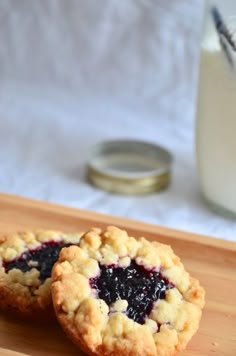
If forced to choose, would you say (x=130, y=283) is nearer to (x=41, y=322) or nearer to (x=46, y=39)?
(x=41, y=322)

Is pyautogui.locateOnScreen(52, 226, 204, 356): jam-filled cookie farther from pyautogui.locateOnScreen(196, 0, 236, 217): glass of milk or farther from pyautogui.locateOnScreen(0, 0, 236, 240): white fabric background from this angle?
pyautogui.locateOnScreen(0, 0, 236, 240): white fabric background

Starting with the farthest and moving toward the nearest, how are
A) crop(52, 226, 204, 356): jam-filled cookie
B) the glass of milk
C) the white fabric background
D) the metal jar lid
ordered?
the white fabric background < the metal jar lid < the glass of milk < crop(52, 226, 204, 356): jam-filled cookie

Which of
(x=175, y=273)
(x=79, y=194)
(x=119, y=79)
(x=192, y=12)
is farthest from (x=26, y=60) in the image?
(x=175, y=273)

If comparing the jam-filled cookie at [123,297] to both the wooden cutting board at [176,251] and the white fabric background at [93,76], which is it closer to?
the wooden cutting board at [176,251]

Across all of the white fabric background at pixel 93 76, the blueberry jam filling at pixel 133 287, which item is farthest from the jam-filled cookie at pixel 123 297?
the white fabric background at pixel 93 76

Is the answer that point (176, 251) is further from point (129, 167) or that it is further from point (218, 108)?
point (129, 167)

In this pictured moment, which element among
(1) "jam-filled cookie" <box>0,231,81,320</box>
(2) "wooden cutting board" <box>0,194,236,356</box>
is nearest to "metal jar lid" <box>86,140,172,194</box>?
(2) "wooden cutting board" <box>0,194,236,356</box>

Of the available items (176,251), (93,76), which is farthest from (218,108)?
(93,76)
